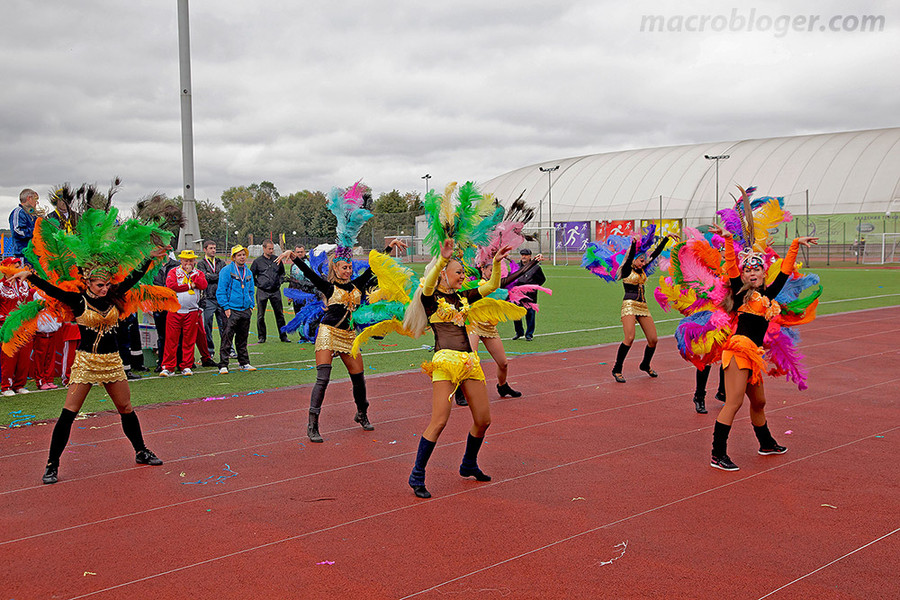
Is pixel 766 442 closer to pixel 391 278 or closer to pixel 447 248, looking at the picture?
pixel 447 248

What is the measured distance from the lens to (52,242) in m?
6.55

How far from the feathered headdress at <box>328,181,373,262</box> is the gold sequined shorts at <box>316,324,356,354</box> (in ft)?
2.43

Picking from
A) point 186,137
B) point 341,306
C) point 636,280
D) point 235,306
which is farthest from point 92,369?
point 186,137

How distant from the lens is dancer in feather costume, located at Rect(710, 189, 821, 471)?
20.8 ft

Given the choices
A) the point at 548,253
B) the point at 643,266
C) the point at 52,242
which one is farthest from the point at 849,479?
the point at 548,253

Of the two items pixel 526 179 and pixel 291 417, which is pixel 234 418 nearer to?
pixel 291 417

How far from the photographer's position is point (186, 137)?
15352mm

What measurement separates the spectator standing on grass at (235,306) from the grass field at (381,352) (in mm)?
356

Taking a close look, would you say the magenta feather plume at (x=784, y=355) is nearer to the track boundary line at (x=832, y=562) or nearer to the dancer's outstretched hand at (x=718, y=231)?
the dancer's outstretched hand at (x=718, y=231)

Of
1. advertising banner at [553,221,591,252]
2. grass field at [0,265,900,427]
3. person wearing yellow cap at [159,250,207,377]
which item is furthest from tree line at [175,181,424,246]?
person wearing yellow cap at [159,250,207,377]

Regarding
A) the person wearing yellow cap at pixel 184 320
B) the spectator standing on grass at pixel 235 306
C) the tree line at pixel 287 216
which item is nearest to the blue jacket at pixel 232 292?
the spectator standing on grass at pixel 235 306

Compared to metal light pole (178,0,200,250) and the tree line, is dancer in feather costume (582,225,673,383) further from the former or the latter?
the tree line

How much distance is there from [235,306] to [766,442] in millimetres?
7924

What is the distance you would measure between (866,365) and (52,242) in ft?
36.9
